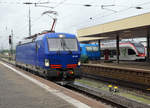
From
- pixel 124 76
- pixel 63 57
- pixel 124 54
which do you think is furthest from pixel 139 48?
pixel 63 57

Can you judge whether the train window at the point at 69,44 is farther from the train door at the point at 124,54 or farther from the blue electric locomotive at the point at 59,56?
the train door at the point at 124,54

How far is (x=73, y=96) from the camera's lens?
298 inches

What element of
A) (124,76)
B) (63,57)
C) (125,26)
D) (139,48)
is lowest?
(124,76)

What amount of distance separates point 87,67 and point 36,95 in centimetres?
1267

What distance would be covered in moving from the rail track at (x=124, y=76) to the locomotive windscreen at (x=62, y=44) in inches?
155

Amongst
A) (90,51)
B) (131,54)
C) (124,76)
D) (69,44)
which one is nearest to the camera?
(69,44)

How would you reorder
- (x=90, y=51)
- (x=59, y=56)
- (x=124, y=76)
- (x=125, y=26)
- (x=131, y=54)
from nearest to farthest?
(x=59, y=56)
(x=124, y=76)
(x=125, y=26)
(x=90, y=51)
(x=131, y=54)

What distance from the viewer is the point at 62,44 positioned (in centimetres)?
1182

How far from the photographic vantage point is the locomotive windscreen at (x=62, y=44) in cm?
1162

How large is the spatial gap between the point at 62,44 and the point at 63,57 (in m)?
0.75

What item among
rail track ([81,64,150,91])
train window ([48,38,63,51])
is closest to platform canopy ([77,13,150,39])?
rail track ([81,64,150,91])

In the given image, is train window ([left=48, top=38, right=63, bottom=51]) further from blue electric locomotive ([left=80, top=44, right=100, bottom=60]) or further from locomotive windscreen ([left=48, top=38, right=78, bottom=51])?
blue electric locomotive ([left=80, top=44, right=100, bottom=60])

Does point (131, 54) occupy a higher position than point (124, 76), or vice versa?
point (131, 54)

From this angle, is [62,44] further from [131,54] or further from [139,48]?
[131,54]
